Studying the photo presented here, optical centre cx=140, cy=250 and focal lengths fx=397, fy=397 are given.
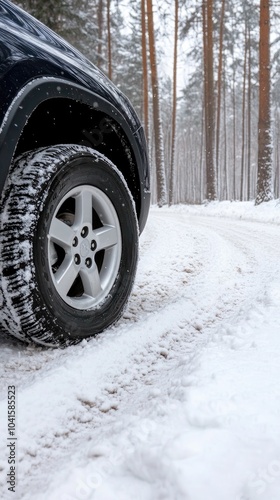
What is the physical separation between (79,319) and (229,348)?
716 millimetres

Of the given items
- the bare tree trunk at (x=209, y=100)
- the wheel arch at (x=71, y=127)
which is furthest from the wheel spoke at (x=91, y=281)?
the bare tree trunk at (x=209, y=100)

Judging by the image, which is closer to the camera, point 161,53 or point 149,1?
point 149,1

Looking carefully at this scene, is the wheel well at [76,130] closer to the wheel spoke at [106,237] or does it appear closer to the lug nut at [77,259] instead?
the wheel spoke at [106,237]

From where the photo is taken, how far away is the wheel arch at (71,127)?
5.12ft

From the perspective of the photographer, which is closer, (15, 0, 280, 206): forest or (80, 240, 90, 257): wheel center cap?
(80, 240, 90, 257): wheel center cap

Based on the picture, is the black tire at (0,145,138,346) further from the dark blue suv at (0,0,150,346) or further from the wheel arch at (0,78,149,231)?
the wheel arch at (0,78,149,231)

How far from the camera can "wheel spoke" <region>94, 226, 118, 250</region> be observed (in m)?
2.02

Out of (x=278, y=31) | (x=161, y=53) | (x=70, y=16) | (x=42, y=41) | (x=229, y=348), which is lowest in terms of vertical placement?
(x=229, y=348)

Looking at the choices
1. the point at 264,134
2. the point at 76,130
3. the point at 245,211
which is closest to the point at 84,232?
the point at 76,130

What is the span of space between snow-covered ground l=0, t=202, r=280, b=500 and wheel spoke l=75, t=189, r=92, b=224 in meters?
0.58

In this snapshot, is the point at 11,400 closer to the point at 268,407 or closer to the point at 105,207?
the point at 268,407

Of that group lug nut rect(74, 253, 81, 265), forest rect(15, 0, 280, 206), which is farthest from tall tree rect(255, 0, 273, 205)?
lug nut rect(74, 253, 81, 265)

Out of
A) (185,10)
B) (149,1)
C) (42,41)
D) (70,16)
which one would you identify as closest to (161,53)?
(185,10)

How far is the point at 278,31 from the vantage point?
1700 cm
